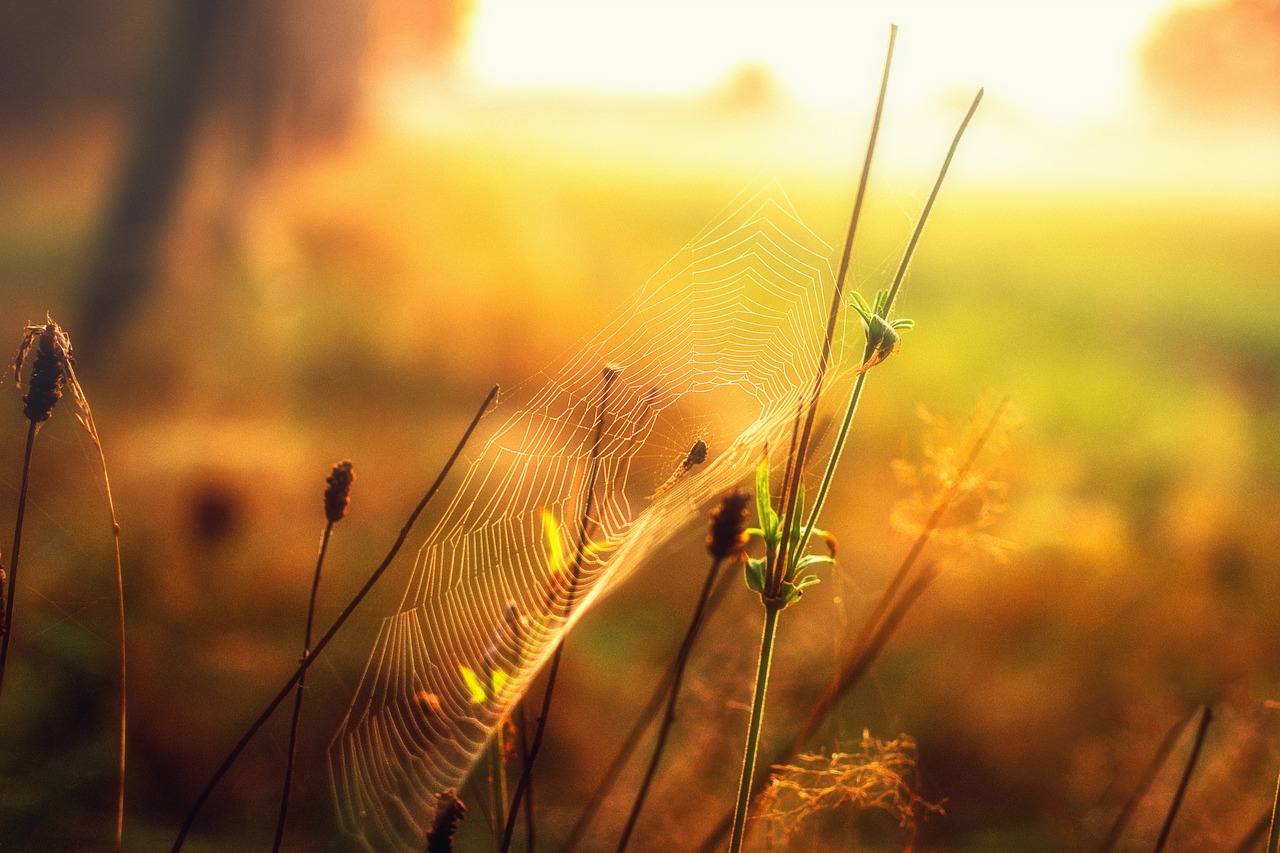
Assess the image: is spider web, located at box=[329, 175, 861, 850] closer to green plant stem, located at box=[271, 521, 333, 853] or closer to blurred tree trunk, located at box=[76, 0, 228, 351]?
green plant stem, located at box=[271, 521, 333, 853]

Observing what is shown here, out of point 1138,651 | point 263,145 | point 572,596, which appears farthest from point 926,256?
point 572,596

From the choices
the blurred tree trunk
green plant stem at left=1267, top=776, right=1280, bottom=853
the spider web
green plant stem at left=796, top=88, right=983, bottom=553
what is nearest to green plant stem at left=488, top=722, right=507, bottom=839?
the spider web

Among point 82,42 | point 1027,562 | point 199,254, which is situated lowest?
point 1027,562

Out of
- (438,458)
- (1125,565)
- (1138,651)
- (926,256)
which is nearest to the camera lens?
(1138,651)

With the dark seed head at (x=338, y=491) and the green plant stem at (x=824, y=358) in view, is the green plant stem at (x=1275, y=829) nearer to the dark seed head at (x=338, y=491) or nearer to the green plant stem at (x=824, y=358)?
the green plant stem at (x=824, y=358)

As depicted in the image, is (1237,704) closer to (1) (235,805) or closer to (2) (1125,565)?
(2) (1125,565)

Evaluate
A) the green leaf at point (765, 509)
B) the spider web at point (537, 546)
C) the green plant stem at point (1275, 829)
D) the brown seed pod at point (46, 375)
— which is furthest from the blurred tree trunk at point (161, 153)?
the green plant stem at point (1275, 829)

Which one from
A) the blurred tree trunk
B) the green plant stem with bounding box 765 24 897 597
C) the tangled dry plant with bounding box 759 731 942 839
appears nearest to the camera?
the green plant stem with bounding box 765 24 897 597
